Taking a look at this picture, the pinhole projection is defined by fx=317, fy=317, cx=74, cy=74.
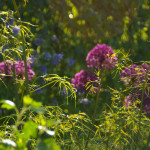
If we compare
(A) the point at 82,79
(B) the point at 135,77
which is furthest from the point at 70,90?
(A) the point at 82,79

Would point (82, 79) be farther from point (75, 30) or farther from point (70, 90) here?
point (75, 30)

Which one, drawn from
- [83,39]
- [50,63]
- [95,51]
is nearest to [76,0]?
[83,39]

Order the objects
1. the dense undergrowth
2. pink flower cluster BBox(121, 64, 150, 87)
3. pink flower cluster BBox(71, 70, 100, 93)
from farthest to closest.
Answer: pink flower cluster BBox(71, 70, 100, 93)
pink flower cluster BBox(121, 64, 150, 87)
the dense undergrowth

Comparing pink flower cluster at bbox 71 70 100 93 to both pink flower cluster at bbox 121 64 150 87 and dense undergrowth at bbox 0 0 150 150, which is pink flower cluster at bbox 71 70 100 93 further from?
pink flower cluster at bbox 121 64 150 87

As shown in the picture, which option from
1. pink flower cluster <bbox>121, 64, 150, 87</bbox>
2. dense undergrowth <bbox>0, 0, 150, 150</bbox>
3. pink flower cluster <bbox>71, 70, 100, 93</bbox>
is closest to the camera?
dense undergrowth <bbox>0, 0, 150, 150</bbox>

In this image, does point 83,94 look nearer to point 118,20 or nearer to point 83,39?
point 83,39

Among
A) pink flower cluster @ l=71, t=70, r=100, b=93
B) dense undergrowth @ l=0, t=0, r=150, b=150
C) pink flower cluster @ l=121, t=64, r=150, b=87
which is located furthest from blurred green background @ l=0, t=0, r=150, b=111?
pink flower cluster @ l=121, t=64, r=150, b=87

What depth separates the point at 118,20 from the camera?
3811 mm

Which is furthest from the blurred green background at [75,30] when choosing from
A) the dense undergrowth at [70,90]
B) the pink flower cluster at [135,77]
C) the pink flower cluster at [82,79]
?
the pink flower cluster at [135,77]

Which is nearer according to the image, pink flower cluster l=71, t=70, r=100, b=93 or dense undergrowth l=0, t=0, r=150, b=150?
dense undergrowth l=0, t=0, r=150, b=150

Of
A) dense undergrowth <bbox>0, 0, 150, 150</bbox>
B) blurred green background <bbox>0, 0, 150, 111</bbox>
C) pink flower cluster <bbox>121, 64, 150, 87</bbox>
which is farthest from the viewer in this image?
blurred green background <bbox>0, 0, 150, 111</bbox>

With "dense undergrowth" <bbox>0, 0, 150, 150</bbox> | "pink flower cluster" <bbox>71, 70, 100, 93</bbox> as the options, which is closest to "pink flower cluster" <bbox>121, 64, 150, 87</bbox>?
"dense undergrowth" <bbox>0, 0, 150, 150</bbox>

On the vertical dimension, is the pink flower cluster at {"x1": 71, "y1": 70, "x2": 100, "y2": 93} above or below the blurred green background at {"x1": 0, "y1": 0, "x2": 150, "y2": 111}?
below

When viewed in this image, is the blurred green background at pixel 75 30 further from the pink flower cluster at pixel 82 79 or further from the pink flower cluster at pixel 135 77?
the pink flower cluster at pixel 135 77
